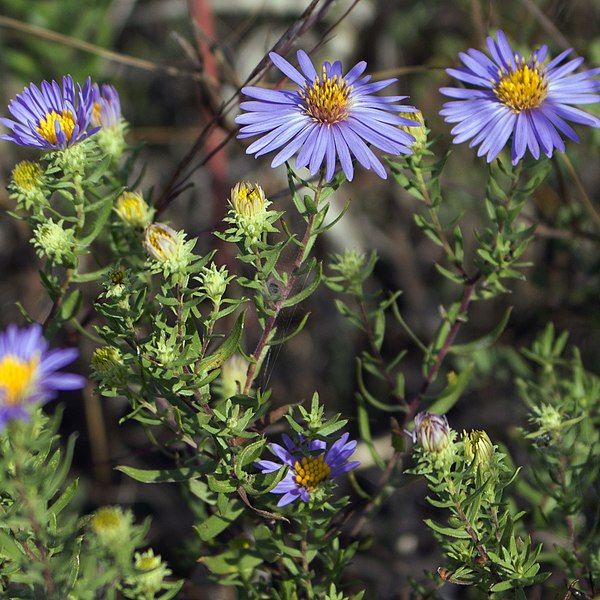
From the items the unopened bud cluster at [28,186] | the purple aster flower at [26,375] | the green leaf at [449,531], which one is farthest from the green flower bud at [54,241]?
the green leaf at [449,531]

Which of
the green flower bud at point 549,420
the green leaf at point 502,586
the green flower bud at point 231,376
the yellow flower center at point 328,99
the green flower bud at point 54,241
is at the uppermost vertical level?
the yellow flower center at point 328,99

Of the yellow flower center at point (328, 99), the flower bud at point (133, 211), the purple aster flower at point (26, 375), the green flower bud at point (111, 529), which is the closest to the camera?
the purple aster flower at point (26, 375)

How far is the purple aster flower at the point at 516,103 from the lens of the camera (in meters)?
1.09

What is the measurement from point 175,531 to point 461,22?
174 centimetres

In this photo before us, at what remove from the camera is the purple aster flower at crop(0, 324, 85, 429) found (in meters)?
0.73

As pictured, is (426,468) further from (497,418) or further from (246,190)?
(497,418)

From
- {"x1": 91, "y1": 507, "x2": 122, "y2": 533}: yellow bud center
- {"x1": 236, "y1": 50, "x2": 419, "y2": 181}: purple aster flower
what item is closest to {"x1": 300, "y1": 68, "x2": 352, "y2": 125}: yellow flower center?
{"x1": 236, "y1": 50, "x2": 419, "y2": 181}: purple aster flower

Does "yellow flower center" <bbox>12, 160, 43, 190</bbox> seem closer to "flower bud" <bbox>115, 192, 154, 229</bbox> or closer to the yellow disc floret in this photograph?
"flower bud" <bbox>115, 192, 154, 229</bbox>

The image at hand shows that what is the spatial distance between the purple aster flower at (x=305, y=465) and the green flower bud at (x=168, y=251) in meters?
0.26

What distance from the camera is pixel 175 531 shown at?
5.75 feet

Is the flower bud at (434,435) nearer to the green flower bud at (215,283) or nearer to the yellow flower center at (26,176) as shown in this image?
the green flower bud at (215,283)

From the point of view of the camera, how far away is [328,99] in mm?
1071

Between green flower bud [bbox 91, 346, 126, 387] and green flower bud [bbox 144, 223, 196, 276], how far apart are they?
14cm

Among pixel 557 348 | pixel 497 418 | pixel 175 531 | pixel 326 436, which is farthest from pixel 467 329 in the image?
pixel 326 436
